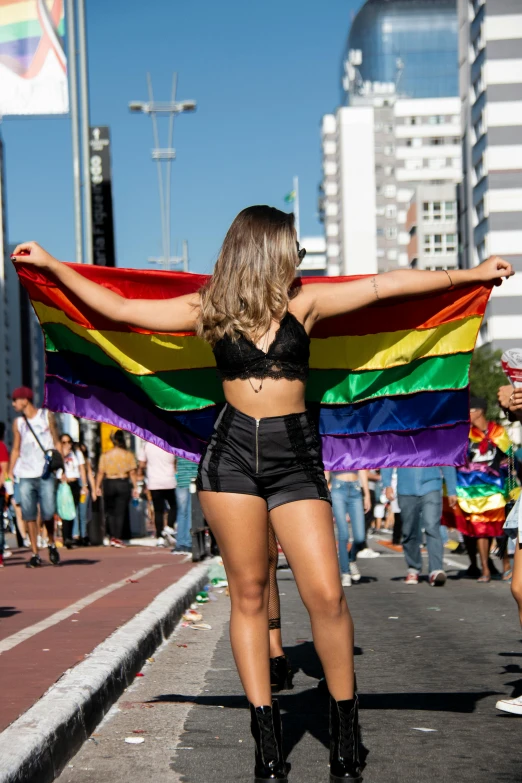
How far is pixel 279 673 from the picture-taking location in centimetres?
662

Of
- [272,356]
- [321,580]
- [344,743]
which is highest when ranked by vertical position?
[272,356]

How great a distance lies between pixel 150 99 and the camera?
5653 cm

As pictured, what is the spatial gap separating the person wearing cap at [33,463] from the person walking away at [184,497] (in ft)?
6.46

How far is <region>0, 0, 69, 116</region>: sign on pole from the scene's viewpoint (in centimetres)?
2402

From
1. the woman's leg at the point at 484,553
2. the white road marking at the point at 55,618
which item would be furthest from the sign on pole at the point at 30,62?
the woman's leg at the point at 484,553

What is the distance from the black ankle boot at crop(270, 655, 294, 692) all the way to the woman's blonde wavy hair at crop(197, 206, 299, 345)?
95.1 inches

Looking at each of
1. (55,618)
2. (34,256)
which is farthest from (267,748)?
(55,618)

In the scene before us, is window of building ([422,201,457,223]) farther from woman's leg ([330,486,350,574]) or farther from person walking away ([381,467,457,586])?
woman's leg ([330,486,350,574])

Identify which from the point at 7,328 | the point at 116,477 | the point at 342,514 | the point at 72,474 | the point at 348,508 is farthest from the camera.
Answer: the point at 7,328

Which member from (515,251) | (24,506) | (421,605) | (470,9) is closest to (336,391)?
(421,605)

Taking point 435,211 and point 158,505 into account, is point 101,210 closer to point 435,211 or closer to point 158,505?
point 158,505

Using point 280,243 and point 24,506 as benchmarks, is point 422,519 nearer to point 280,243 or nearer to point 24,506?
point 24,506

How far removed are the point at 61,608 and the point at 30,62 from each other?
1661 cm

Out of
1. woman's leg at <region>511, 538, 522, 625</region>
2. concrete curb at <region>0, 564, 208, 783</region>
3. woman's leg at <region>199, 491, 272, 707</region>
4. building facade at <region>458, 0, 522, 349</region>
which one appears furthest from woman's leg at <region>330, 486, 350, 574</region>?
building facade at <region>458, 0, 522, 349</region>
